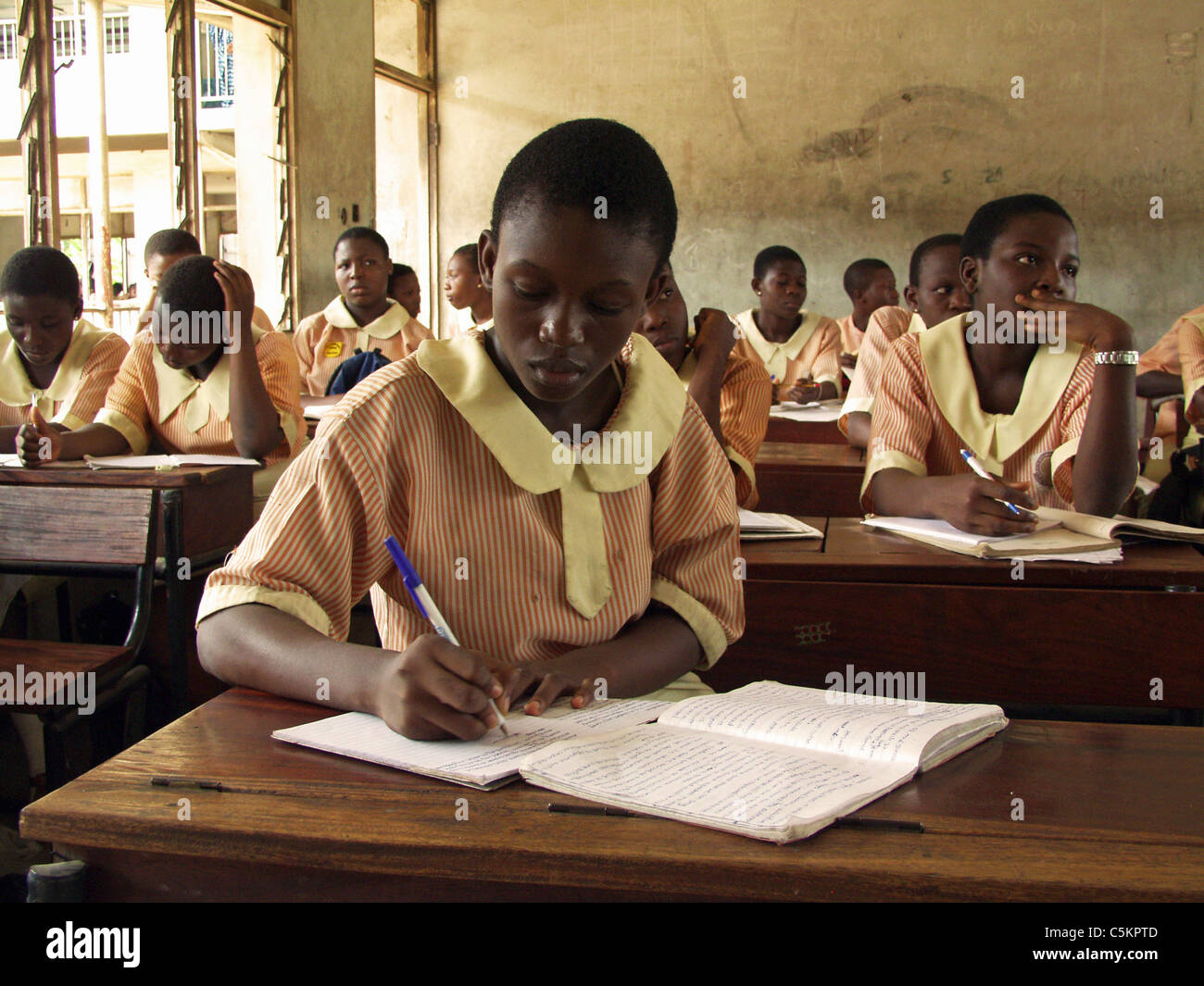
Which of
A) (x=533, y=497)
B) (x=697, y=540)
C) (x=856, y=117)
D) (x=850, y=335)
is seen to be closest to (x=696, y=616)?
(x=697, y=540)

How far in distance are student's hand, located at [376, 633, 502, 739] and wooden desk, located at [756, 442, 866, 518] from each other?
7.49 ft

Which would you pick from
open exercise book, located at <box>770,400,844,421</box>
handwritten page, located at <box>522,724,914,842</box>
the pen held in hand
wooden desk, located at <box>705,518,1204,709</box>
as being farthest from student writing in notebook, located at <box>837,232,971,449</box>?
handwritten page, located at <box>522,724,914,842</box>

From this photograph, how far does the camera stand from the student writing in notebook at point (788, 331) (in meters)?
6.07

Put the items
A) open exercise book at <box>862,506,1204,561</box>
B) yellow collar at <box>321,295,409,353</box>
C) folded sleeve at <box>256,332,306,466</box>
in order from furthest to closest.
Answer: yellow collar at <box>321,295,409,353</box> < folded sleeve at <box>256,332,306,466</box> < open exercise book at <box>862,506,1204,561</box>

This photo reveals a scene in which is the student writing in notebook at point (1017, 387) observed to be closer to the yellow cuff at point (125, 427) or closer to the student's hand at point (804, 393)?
the yellow cuff at point (125, 427)

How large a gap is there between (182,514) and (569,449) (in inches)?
58.6

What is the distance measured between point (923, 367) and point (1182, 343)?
2.33 m

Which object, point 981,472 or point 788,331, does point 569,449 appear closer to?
point 981,472

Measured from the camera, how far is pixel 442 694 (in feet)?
2.93

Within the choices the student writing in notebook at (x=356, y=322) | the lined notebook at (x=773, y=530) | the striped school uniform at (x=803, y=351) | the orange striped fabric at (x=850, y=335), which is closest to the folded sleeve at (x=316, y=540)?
the lined notebook at (x=773, y=530)

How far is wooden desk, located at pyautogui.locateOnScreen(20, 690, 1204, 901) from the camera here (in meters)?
0.70

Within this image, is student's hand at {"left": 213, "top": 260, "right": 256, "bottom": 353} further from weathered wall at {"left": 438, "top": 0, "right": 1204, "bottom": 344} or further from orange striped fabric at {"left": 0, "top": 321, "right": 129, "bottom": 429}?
weathered wall at {"left": 438, "top": 0, "right": 1204, "bottom": 344}

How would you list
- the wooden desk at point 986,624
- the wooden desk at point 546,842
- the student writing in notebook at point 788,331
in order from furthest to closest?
the student writing in notebook at point 788,331 → the wooden desk at point 986,624 → the wooden desk at point 546,842

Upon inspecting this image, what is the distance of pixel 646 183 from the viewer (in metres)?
1.18
